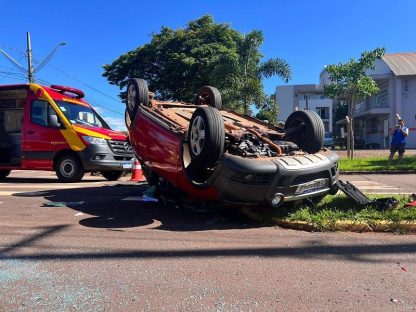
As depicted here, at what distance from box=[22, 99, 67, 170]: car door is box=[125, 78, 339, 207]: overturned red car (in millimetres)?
4555

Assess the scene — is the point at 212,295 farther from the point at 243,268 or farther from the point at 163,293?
the point at 243,268

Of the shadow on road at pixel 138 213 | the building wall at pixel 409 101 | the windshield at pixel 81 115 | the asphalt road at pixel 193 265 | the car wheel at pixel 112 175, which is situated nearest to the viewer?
the asphalt road at pixel 193 265

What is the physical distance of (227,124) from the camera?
22.6 ft

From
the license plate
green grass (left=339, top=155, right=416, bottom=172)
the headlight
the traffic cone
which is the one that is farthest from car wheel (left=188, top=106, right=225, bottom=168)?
green grass (left=339, top=155, right=416, bottom=172)

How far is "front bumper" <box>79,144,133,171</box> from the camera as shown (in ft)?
37.7

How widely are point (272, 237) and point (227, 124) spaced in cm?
203

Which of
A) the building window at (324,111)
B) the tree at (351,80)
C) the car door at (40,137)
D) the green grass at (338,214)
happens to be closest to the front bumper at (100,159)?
the car door at (40,137)

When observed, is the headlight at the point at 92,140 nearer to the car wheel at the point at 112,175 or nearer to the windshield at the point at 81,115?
the windshield at the point at 81,115

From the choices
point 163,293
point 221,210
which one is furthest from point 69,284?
point 221,210

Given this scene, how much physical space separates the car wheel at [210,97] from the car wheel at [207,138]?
2.44m

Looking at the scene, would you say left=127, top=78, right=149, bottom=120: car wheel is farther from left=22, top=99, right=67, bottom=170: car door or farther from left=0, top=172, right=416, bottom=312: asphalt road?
left=22, top=99, right=67, bottom=170: car door

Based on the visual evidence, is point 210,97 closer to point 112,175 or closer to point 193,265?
point 193,265

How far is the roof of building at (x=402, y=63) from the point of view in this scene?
36.4 metres

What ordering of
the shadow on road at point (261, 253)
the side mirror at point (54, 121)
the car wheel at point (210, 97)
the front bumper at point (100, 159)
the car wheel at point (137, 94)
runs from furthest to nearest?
the side mirror at point (54, 121) < the front bumper at point (100, 159) < the car wheel at point (210, 97) < the car wheel at point (137, 94) < the shadow on road at point (261, 253)
